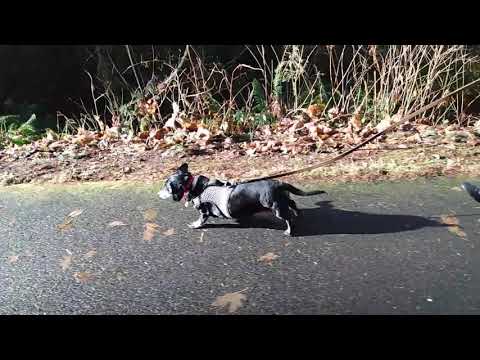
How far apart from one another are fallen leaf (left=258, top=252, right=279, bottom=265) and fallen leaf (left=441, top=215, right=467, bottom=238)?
1.19 m

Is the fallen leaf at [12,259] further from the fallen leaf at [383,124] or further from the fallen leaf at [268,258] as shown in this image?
the fallen leaf at [383,124]

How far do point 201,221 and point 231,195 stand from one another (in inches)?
14.2

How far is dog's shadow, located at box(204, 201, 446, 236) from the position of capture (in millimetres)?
3176

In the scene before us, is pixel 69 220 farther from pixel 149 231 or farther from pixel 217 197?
pixel 217 197

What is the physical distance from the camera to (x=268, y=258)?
288cm

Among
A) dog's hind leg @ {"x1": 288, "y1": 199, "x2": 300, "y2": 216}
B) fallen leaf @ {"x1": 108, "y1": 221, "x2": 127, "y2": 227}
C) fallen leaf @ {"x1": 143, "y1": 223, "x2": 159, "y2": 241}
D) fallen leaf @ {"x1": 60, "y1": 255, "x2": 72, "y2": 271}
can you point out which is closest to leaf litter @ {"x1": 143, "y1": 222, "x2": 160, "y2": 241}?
fallen leaf @ {"x1": 143, "y1": 223, "x2": 159, "y2": 241}

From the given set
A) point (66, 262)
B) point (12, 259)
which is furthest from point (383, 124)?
point (12, 259)

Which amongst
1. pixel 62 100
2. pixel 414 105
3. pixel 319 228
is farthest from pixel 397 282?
pixel 62 100

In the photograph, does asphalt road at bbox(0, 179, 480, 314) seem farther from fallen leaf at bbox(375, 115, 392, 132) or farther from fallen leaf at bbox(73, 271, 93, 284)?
fallen leaf at bbox(375, 115, 392, 132)

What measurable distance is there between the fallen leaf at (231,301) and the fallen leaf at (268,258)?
1.12 ft

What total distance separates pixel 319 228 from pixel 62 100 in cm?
676

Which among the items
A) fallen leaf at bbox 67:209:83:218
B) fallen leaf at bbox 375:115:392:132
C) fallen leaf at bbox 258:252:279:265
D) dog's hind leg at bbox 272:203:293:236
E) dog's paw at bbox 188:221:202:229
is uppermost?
dog's hind leg at bbox 272:203:293:236

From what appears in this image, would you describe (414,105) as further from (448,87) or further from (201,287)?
(201,287)

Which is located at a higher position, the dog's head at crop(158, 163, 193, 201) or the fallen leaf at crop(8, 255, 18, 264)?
the dog's head at crop(158, 163, 193, 201)
